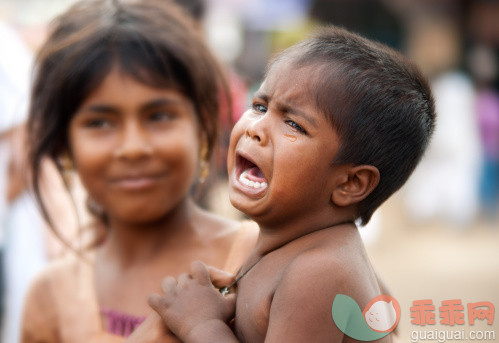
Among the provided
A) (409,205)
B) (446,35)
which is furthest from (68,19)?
(446,35)

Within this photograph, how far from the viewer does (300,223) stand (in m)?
1.38

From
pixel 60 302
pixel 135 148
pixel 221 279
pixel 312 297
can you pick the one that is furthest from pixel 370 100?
pixel 60 302

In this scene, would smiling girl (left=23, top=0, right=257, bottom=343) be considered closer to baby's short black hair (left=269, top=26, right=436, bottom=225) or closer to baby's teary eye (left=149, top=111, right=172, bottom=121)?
baby's teary eye (left=149, top=111, right=172, bottom=121)

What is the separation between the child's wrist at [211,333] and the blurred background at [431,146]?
16.6 inches

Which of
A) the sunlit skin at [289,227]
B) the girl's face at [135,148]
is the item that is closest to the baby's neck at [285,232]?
the sunlit skin at [289,227]

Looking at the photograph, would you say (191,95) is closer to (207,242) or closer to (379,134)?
(207,242)

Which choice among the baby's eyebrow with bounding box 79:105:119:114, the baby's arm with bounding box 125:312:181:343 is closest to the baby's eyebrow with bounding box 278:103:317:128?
the baby's arm with bounding box 125:312:181:343

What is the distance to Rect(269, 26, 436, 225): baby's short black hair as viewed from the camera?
1.32 m

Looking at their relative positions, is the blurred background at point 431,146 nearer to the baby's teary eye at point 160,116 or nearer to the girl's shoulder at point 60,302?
the baby's teary eye at point 160,116

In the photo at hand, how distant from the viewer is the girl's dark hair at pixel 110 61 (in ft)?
6.63

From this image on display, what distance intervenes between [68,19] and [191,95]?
1.67 ft

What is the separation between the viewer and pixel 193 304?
4.57ft

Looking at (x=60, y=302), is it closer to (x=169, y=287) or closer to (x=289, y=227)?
(x=169, y=287)

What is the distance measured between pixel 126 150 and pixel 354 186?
783mm
